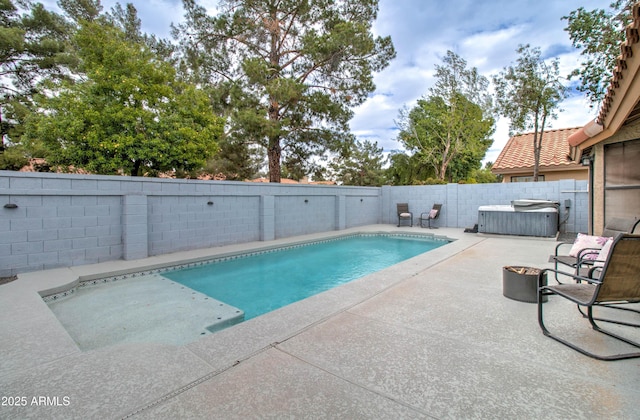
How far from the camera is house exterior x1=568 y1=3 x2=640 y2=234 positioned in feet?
11.0

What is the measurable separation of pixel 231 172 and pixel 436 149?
1358 cm

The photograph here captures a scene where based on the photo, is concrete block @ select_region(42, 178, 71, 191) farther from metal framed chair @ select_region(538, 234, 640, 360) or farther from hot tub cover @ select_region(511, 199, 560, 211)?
hot tub cover @ select_region(511, 199, 560, 211)

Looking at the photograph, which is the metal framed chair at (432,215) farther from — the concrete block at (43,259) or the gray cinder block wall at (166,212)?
the concrete block at (43,259)

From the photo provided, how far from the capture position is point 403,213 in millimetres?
12422

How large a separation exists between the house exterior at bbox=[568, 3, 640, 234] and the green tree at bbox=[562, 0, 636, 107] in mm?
6069

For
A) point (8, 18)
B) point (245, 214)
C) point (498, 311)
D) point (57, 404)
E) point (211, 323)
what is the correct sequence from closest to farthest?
point (57, 404)
point (498, 311)
point (211, 323)
point (245, 214)
point (8, 18)

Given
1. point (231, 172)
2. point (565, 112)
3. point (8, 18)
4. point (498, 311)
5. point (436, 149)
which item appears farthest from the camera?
point (436, 149)

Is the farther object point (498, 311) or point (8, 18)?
point (8, 18)

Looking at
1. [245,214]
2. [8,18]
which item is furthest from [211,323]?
[8,18]

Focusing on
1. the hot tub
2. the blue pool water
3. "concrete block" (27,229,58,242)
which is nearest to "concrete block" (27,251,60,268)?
"concrete block" (27,229,58,242)

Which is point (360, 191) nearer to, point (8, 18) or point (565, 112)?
point (565, 112)

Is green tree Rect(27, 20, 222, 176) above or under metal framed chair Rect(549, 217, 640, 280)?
above

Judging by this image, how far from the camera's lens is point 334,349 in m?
2.38

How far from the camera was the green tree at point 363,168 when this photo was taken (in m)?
20.0
